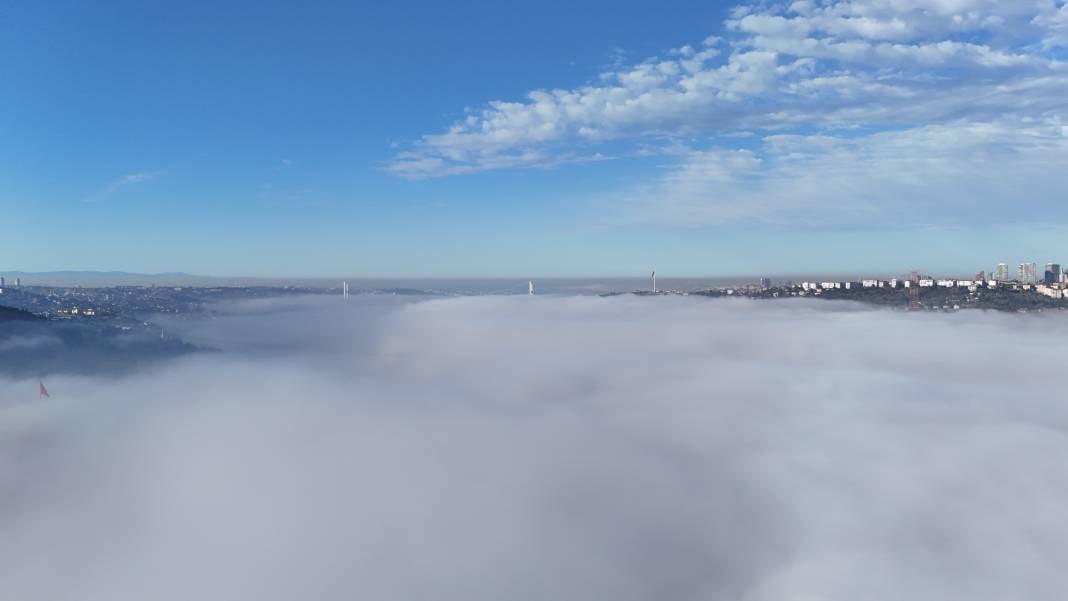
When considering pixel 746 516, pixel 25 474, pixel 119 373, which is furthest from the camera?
pixel 119 373

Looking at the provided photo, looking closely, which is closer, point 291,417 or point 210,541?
point 210,541

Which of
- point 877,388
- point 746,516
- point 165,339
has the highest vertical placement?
point 165,339

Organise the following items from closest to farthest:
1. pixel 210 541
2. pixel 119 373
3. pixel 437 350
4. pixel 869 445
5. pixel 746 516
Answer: pixel 210 541 → pixel 746 516 → pixel 869 445 → pixel 119 373 → pixel 437 350

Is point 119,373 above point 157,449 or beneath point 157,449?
above

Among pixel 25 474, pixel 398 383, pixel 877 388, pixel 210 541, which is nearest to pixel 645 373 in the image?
pixel 877 388

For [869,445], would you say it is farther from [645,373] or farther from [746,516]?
[645,373]

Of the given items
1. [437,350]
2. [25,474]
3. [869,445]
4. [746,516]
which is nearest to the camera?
[746,516]

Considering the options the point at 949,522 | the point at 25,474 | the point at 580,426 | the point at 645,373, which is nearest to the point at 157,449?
the point at 25,474

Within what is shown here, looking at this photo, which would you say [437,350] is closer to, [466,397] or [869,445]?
[466,397]

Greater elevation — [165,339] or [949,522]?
[165,339]
